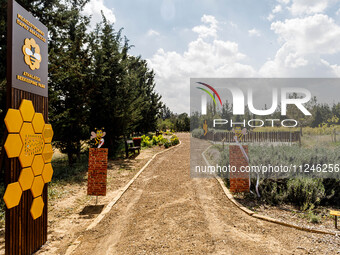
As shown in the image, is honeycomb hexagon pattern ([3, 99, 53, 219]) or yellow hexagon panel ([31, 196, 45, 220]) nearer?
honeycomb hexagon pattern ([3, 99, 53, 219])

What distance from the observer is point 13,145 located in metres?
3.22

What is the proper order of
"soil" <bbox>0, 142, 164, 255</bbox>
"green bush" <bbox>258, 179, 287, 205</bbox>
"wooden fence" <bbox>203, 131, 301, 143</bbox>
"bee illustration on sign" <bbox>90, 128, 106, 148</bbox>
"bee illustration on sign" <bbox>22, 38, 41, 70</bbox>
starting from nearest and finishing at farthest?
"bee illustration on sign" <bbox>22, 38, 41, 70</bbox>
"soil" <bbox>0, 142, 164, 255</bbox>
"green bush" <bbox>258, 179, 287, 205</bbox>
"bee illustration on sign" <bbox>90, 128, 106, 148</bbox>
"wooden fence" <bbox>203, 131, 301, 143</bbox>

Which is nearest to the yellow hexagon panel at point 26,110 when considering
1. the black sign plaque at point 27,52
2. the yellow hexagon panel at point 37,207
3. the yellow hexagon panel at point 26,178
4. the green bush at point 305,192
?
the black sign plaque at point 27,52

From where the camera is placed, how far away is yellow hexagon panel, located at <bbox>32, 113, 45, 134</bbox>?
3745 mm

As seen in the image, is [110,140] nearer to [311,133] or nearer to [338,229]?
[338,229]

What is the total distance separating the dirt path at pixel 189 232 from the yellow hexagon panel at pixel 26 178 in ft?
5.04

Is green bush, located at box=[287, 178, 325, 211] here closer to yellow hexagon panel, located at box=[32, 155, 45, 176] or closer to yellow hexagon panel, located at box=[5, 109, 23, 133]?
yellow hexagon panel, located at box=[32, 155, 45, 176]

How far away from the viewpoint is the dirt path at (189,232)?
3754 millimetres

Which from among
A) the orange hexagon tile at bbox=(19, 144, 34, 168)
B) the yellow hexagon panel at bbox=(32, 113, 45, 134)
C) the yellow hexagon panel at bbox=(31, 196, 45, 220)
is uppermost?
the yellow hexagon panel at bbox=(32, 113, 45, 134)

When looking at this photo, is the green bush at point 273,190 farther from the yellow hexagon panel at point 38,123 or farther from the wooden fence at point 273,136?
the wooden fence at point 273,136

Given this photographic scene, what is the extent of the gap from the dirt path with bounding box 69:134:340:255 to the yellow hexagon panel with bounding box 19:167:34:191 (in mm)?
1535

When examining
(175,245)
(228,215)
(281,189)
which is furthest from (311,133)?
(175,245)

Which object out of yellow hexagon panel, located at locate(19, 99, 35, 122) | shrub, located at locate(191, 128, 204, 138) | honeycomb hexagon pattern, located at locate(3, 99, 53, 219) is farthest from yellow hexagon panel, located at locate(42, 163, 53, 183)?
shrub, located at locate(191, 128, 204, 138)

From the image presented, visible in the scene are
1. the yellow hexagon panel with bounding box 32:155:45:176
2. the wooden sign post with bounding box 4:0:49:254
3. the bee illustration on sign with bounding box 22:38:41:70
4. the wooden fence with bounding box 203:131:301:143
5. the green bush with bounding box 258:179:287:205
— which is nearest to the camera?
the wooden sign post with bounding box 4:0:49:254
